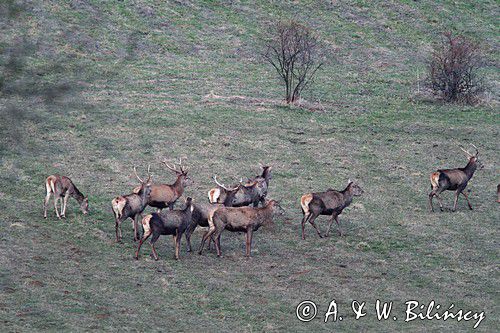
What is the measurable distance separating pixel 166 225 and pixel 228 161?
9.76m

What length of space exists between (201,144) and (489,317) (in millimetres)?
16124

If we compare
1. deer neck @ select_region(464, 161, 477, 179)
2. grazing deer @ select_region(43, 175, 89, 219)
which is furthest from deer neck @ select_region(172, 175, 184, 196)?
deer neck @ select_region(464, 161, 477, 179)

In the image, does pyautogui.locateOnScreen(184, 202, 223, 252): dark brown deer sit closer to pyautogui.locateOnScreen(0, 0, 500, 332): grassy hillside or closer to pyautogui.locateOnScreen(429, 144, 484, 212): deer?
pyautogui.locateOnScreen(0, 0, 500, 332): grassy hillside

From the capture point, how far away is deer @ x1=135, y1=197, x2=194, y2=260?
18141 millimetres

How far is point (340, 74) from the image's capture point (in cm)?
4444

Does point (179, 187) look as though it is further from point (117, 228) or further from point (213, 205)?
point (117, 228)

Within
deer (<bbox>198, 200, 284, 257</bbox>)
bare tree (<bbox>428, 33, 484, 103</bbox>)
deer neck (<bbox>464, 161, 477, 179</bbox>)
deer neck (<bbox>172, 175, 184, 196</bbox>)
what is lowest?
deer (<bbox>198, 200, 284, 257</bbox>)

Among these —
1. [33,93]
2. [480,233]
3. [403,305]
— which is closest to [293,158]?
[480,233]

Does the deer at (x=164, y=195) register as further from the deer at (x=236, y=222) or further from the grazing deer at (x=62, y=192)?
the deer at (x=236, y=222)

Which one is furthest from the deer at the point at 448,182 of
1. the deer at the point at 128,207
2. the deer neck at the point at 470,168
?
the deer at the point at 128,207

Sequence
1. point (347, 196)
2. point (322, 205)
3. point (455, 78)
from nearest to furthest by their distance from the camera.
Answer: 1. point (322, 205)
2. point (347, 196)
3. point (455, 78)

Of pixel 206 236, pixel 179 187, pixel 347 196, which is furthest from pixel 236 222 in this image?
pixel 347 196

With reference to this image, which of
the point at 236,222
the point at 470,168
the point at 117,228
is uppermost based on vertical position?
the point at 470,168

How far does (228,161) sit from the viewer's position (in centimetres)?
2791
